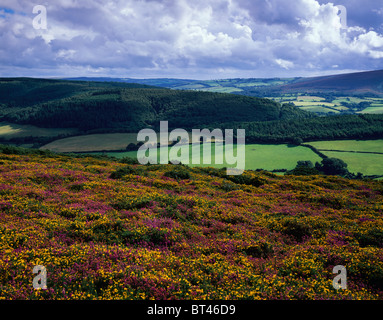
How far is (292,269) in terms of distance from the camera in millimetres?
9758

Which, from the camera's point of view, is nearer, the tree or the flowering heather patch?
the flowering heather patch

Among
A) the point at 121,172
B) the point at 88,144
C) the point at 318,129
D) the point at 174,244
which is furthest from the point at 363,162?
the point at 88,144

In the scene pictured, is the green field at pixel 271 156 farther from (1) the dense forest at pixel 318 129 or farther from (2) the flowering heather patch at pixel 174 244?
(2) the flowering heather patch at pixel 174 244

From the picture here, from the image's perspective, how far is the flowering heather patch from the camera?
7.97 m

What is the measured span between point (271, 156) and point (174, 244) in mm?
91155

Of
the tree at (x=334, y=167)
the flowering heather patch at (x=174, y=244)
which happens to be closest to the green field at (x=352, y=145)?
the tree at (x=334, y=167)

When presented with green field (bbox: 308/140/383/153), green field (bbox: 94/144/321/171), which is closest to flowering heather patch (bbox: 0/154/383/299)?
green field (bbox: 94/144/321/171)

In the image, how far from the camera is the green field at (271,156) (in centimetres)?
8338

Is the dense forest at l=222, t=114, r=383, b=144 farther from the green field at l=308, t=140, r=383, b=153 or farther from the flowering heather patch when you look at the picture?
the flowering heather patch

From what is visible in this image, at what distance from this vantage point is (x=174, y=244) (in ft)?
38.2

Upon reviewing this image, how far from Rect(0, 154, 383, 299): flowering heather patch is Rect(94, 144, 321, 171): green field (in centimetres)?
6109

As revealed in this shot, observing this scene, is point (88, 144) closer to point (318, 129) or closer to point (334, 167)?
point (334, 167)
